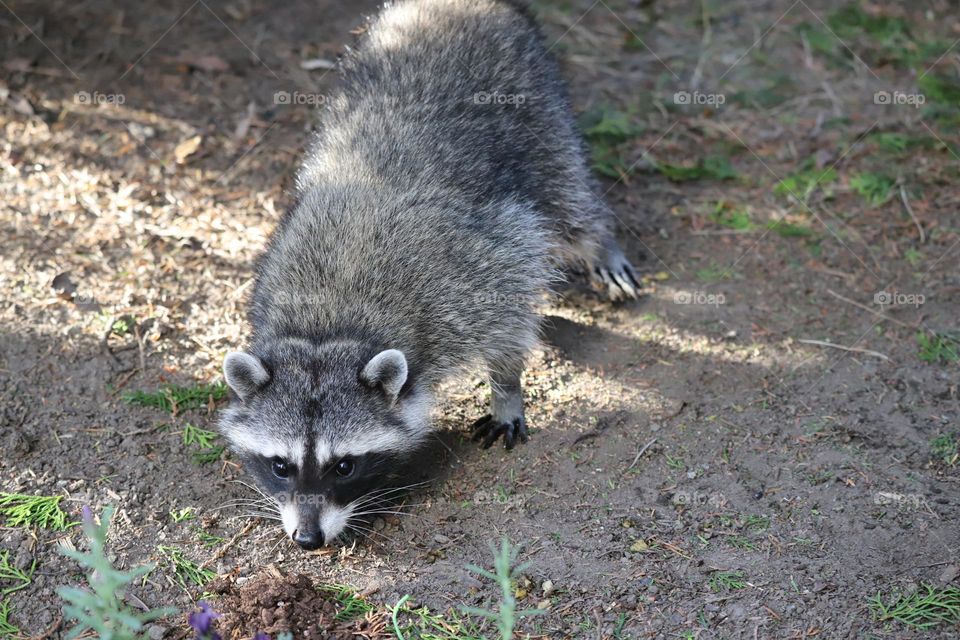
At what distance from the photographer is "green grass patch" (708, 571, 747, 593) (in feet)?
13.9

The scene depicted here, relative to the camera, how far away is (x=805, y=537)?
4508 millimetres

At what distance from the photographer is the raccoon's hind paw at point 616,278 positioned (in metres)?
6.43

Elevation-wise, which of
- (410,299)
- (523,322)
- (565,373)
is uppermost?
(410,299)

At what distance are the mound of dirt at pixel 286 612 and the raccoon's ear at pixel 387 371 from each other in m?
0.97

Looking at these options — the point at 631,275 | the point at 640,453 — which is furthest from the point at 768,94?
the point at 640,453

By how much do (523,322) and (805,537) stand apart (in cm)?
188

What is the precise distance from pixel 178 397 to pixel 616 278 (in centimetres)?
296

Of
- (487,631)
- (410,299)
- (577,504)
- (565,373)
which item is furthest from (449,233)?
(487,631)

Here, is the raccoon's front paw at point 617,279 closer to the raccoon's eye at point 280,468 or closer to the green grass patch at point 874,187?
the green grass patch at point 874,187

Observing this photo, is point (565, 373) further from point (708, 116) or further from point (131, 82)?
point (131, 82)

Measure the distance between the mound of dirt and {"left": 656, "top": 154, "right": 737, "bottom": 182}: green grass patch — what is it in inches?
177

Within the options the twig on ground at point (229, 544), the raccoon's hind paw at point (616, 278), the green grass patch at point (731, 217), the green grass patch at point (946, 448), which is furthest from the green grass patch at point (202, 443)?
the green grass patch at point (731, 217)

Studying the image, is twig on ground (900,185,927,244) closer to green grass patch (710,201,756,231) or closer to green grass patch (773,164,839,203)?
green grass patch (773,164,839,203)

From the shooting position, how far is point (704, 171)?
7.40 m
